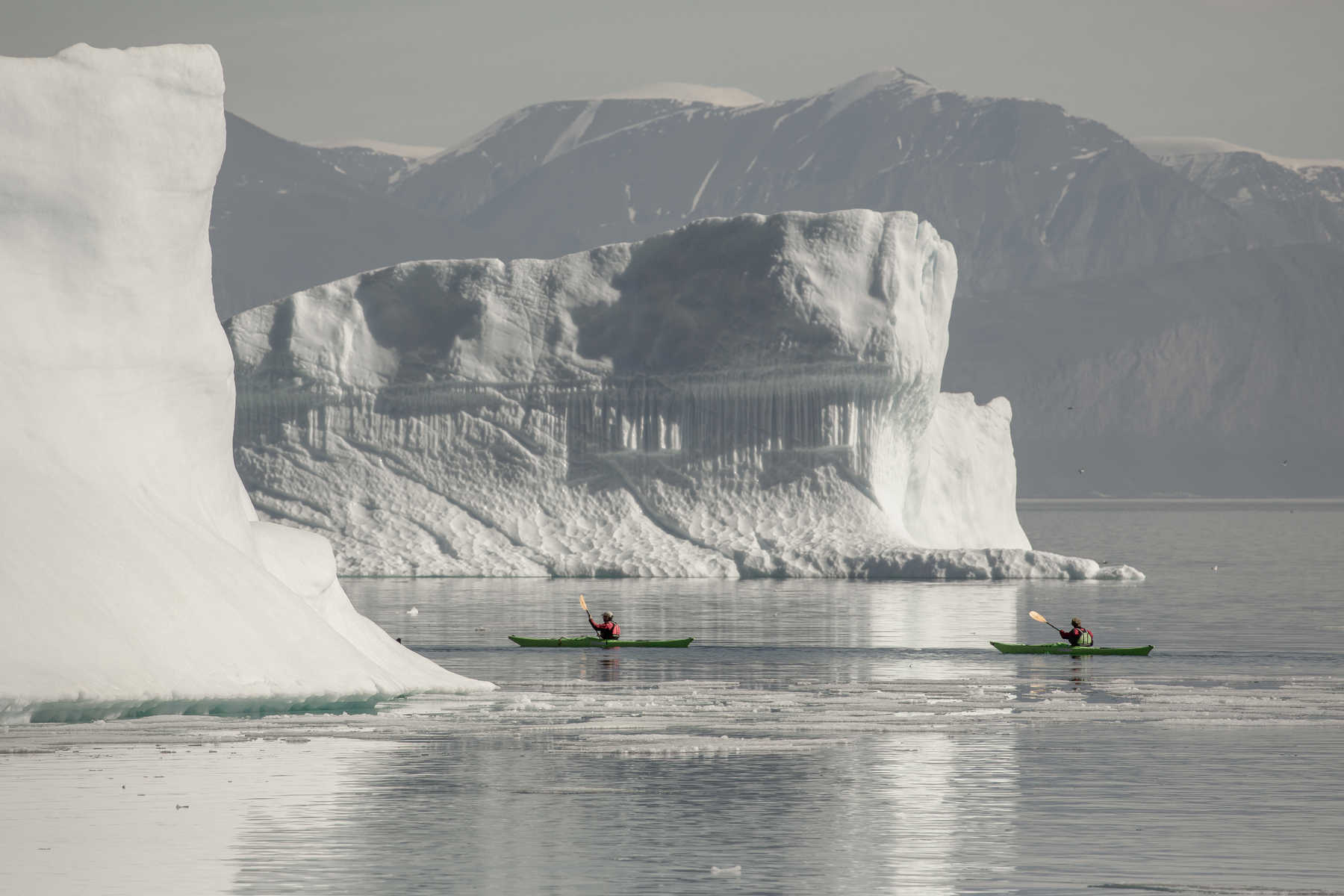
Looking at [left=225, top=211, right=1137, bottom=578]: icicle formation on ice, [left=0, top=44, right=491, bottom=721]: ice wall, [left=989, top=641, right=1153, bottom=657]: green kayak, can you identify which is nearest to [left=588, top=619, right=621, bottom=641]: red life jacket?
[left=989, top=641, right=1153, bottom=657]: green kayak

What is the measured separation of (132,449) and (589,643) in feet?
40.4

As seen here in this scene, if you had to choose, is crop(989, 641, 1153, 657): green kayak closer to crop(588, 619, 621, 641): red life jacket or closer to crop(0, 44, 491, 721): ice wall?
crop(588, 619, 621, 641): red life jacket

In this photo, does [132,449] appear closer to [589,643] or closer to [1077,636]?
[589,643]

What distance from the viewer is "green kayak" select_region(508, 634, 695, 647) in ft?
98.5

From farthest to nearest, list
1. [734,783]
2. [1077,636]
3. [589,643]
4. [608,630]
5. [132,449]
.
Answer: [589,643] < [608,630] < [1077,636] < [132,449] < [734,783]

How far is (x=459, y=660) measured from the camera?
27.6m

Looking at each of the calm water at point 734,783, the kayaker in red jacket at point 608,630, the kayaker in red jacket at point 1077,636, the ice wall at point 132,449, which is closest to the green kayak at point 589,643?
the kayaker in red jacket at point 608,630

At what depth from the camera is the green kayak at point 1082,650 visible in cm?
2911

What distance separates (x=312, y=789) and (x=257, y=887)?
10.9 ft

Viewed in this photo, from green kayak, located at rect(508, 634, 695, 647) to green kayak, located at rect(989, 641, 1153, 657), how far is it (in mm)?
4758

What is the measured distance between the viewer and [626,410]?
5138 centimetres

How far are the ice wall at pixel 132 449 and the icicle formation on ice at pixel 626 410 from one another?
2896 cm

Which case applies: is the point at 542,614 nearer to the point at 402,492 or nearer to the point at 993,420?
the point at 402,492

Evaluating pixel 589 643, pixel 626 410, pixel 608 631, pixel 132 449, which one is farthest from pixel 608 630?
pixel 626 410
